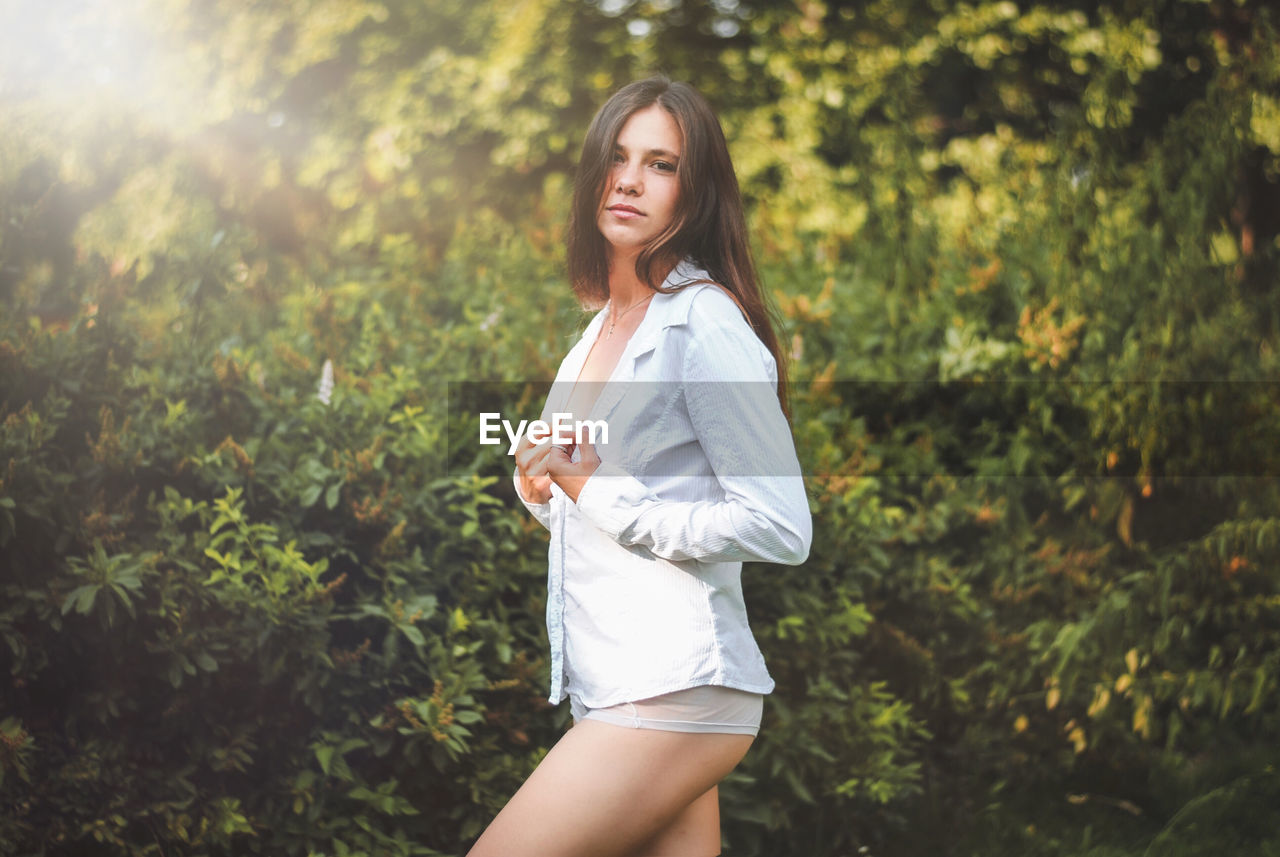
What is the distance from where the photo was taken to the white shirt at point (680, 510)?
1.62 m

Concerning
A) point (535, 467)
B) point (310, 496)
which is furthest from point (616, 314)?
point (310, 496)

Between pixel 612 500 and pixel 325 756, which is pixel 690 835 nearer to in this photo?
pixel 612 500

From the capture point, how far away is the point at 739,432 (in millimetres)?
1642

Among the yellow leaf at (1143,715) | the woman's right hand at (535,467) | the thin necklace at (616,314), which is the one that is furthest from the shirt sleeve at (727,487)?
the yellow leaf at (1143,715)

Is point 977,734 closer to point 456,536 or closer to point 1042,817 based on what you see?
point 1042,817

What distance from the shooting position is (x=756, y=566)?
3068 millimetres

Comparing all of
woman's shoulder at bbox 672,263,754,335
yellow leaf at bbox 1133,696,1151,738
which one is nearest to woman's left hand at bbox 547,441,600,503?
woman's shoulder at bbox 672,263,754,335

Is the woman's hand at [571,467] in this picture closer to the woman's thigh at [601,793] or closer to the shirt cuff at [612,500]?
the shirt cuff at [612,500]

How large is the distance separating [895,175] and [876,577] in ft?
8.56

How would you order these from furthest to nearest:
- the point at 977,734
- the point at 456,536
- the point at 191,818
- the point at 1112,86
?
the point at 1112,86
the point at 977,734
the point at 456,536
the point at 191,818

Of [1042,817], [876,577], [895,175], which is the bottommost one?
[1042,817]

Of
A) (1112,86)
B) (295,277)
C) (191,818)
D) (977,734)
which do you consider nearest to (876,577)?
(977,734)

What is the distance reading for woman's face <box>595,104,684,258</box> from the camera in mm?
1869

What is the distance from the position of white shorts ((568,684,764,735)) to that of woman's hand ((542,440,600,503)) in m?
0.34
